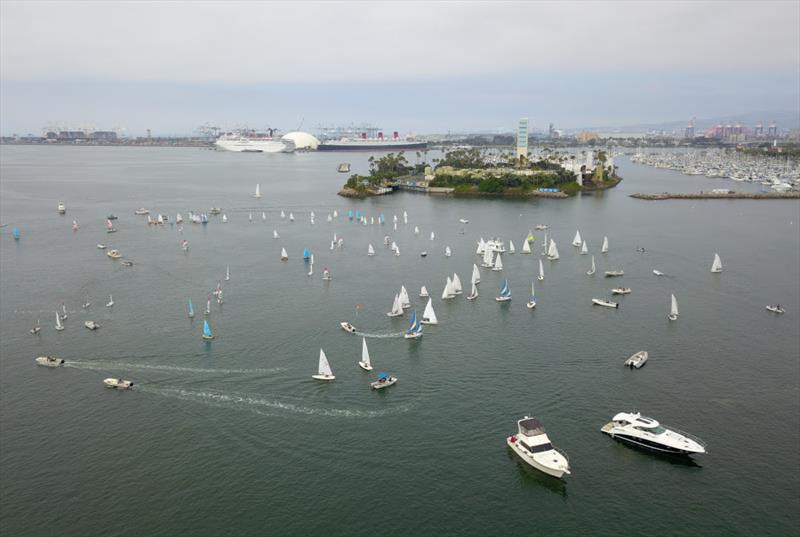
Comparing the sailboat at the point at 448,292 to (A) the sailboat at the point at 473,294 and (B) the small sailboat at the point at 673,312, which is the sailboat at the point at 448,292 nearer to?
(A) the sailboat at the point at 473,294

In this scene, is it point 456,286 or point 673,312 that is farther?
point 456,286

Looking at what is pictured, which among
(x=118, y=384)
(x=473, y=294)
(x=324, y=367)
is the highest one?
(x=473, y=294)

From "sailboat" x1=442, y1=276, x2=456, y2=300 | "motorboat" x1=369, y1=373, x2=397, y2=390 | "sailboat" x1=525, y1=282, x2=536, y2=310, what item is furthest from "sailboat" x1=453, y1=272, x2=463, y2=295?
"motorboat" x1=369, y1=373, x2=397, y2=390

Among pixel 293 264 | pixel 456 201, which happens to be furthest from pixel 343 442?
pixel 456 201

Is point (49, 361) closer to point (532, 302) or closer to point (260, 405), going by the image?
point (260, 405)

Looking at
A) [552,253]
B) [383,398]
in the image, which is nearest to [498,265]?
[552,253]

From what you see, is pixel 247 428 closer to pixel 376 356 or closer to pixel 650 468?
pixel 376 356

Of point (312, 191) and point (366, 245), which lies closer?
point (366, 245)
